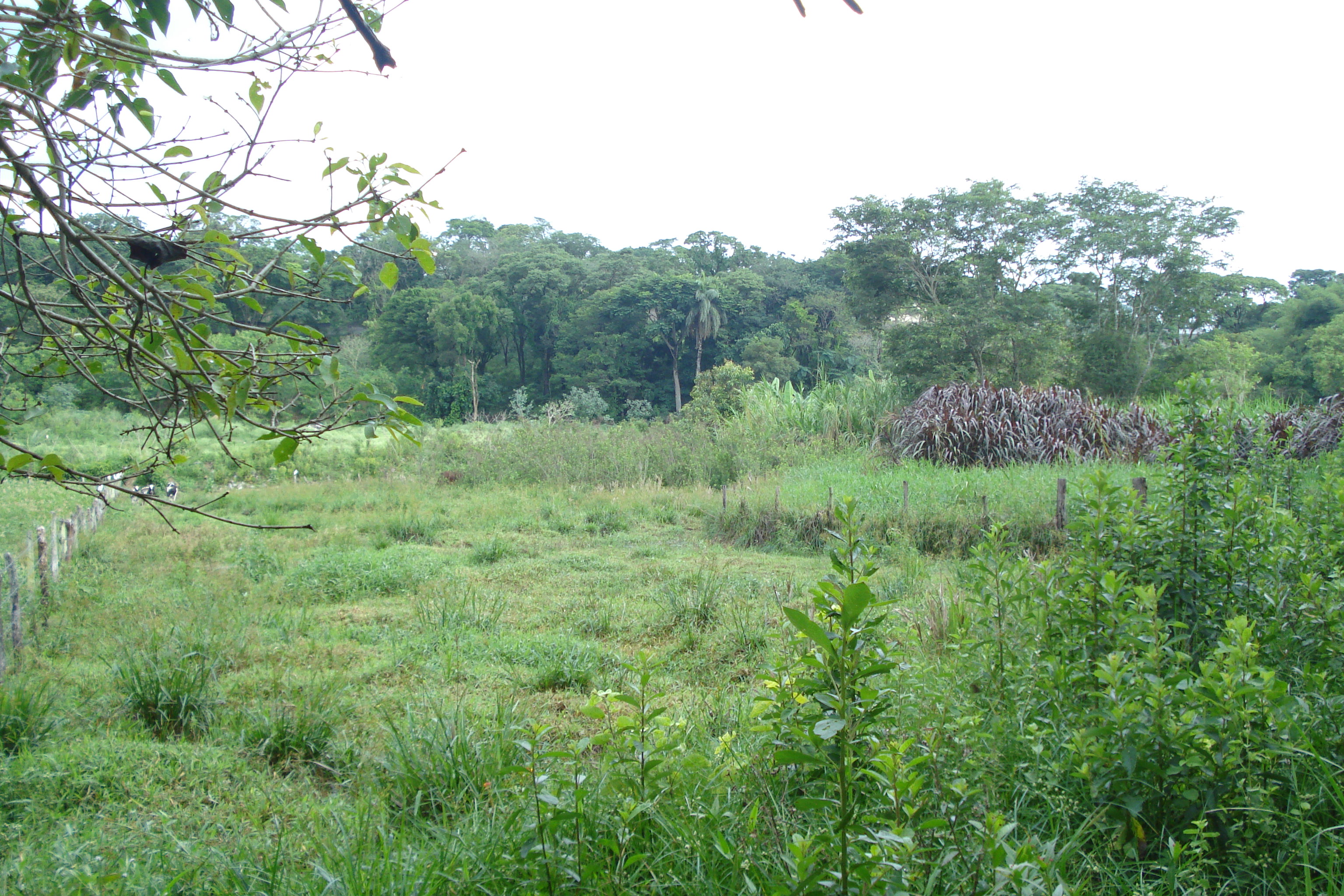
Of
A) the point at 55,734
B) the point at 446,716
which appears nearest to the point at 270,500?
the point at 55,734

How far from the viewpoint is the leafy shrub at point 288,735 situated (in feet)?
10.2

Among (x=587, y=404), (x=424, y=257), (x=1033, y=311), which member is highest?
(x=1033, y=311)

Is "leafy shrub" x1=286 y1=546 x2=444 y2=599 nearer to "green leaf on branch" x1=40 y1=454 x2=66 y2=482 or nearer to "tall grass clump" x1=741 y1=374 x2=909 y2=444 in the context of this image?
"green leaf on branch" x1=40 y1=454 x2=66 y2=482

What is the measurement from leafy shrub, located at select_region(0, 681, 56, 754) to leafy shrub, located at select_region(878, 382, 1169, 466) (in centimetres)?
1068

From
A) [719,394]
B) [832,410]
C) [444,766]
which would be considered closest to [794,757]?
[444,766]

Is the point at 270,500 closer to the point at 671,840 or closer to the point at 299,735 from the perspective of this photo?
the point at 299,735

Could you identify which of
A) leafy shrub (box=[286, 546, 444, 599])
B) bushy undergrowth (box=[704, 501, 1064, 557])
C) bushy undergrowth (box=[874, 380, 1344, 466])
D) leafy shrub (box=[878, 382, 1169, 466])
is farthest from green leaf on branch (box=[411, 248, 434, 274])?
leafy shrub (box=[878, 382, 1169, 466])

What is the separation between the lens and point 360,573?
6.68 metres

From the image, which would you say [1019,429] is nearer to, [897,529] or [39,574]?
[897,529]

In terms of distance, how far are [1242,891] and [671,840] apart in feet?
4.42

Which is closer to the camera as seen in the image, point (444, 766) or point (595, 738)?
point (595, 738)

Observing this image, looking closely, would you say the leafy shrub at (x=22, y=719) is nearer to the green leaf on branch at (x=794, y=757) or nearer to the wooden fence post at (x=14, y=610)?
the wooden fence post at (x=14, y=610)

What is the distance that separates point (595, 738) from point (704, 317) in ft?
115

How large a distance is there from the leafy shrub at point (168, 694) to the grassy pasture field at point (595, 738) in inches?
0.5
